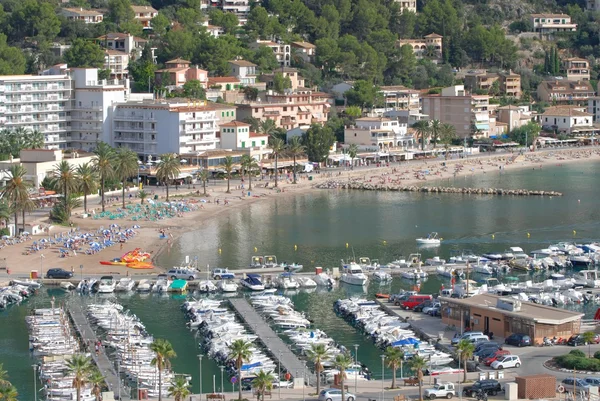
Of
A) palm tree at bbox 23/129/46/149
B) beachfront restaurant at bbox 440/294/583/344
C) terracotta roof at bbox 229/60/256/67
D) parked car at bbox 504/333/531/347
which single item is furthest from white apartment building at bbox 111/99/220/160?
parked car at bbox 504/333/531/347

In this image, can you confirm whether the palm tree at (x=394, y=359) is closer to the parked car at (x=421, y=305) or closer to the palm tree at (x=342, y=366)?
the palm tree at (x=342, y=366)

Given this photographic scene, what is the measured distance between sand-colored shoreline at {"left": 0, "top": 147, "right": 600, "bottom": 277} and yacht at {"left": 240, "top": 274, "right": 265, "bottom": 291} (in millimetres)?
5149

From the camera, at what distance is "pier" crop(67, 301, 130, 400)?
4020cm

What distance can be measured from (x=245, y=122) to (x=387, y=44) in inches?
1239

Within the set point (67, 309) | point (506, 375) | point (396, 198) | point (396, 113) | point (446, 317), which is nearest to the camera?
point (506, 375)

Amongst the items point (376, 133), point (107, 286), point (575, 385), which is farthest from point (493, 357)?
point (376, 133)

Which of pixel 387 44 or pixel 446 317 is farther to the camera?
pixel 387 44

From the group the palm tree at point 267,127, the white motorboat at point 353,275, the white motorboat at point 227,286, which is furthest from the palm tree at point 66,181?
the palm tree at point 267,127

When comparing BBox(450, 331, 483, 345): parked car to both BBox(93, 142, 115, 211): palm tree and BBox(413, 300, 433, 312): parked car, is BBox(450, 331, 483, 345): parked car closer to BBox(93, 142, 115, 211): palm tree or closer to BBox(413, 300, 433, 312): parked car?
BBox(413, 300, 433, 312): parked car

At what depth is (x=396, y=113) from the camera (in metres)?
111

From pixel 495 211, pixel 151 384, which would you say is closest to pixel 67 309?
pixel 151 384

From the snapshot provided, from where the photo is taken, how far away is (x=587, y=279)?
186 feet

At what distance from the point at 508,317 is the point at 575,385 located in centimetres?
725

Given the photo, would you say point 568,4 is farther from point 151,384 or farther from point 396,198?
point 151,384
